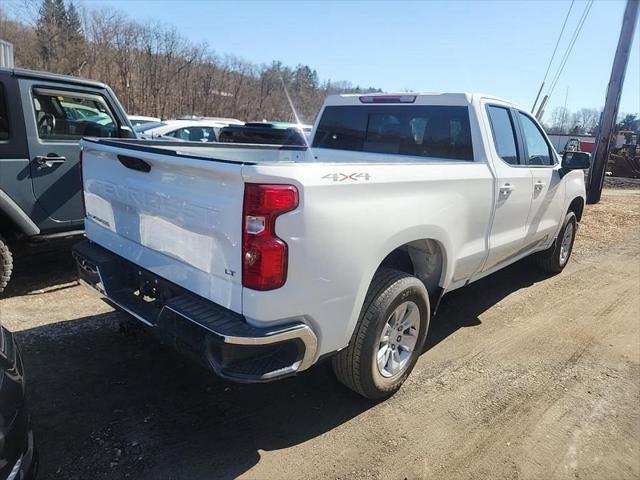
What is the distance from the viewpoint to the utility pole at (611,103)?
40.6 ft

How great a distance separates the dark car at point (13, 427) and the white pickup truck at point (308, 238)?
2.25ft

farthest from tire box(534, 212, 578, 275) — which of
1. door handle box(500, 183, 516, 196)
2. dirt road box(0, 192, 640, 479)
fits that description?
door handle box(500, 183, 516, 196)

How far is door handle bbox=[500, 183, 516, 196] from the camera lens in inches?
159

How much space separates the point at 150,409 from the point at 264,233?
1.54 metres

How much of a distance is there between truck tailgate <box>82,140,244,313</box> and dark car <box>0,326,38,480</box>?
0.86 metres

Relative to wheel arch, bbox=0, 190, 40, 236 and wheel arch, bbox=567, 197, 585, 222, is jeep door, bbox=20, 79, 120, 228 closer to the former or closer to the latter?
wheel arch, bbox=0, 190, 40, 236

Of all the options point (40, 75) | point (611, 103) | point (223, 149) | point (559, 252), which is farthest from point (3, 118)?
point (611, 103)

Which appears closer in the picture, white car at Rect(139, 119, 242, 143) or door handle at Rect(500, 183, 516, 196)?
door handle at Rect(500, 183, 516, 196)

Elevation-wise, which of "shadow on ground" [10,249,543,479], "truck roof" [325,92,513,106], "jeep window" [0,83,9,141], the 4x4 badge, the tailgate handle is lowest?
"shadow on ground" [10,249,543,479]

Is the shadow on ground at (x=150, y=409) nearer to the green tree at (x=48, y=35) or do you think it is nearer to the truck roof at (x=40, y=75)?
the truck roof at (x=40, y=75)

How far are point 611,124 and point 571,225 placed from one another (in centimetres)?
907

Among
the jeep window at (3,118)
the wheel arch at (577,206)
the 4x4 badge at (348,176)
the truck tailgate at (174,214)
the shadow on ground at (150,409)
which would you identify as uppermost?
the jeep window at (3,118)

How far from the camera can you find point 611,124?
1345cm

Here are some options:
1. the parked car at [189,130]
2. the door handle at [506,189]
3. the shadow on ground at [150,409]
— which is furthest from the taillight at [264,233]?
the parked car at [189,130]
